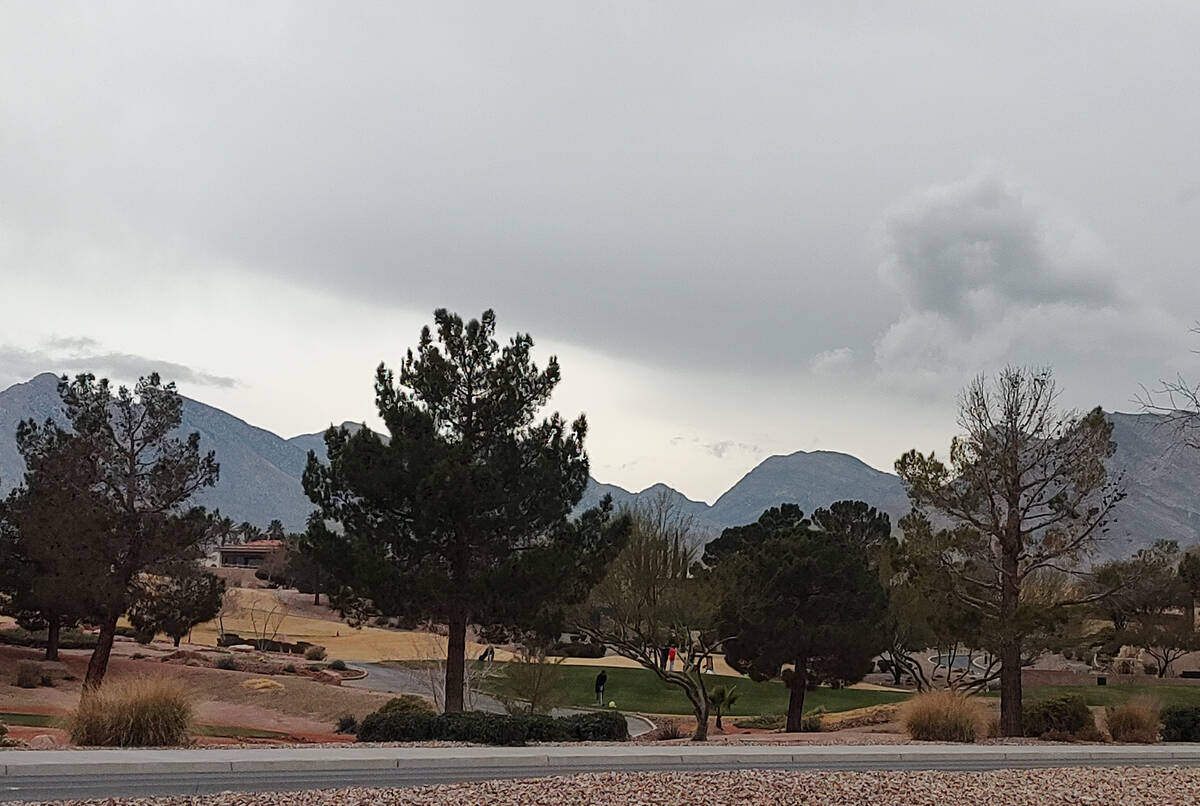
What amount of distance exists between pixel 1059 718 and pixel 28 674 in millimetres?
37080

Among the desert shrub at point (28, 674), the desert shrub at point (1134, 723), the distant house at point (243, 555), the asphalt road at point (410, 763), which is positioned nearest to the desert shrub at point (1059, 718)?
the desert shrub at point (1134, 723)

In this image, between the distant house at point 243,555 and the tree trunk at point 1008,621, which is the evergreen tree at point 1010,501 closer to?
the tree trunk at point 1008,621

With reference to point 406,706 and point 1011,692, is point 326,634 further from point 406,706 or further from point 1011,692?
point 1011,692

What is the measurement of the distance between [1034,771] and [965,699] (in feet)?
31.4

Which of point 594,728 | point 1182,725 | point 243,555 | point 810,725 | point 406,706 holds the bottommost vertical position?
point 810,725

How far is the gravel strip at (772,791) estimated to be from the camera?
12.2 metres

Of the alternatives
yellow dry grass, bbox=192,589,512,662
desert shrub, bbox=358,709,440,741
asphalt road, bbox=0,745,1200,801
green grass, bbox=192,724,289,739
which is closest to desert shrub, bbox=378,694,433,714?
green grass, bbox=192,724,289,739

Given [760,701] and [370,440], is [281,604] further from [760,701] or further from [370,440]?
[370,440]

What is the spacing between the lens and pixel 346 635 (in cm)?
9019

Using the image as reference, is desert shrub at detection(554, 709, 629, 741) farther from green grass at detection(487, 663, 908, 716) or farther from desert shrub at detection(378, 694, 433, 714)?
green grass at detection(487, 663, 908, 716)

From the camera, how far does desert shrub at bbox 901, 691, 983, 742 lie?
2422 cm

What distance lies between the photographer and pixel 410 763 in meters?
15.8

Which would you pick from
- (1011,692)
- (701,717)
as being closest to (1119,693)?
(1011,692)

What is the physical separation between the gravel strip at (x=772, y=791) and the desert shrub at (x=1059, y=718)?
12.8 m
